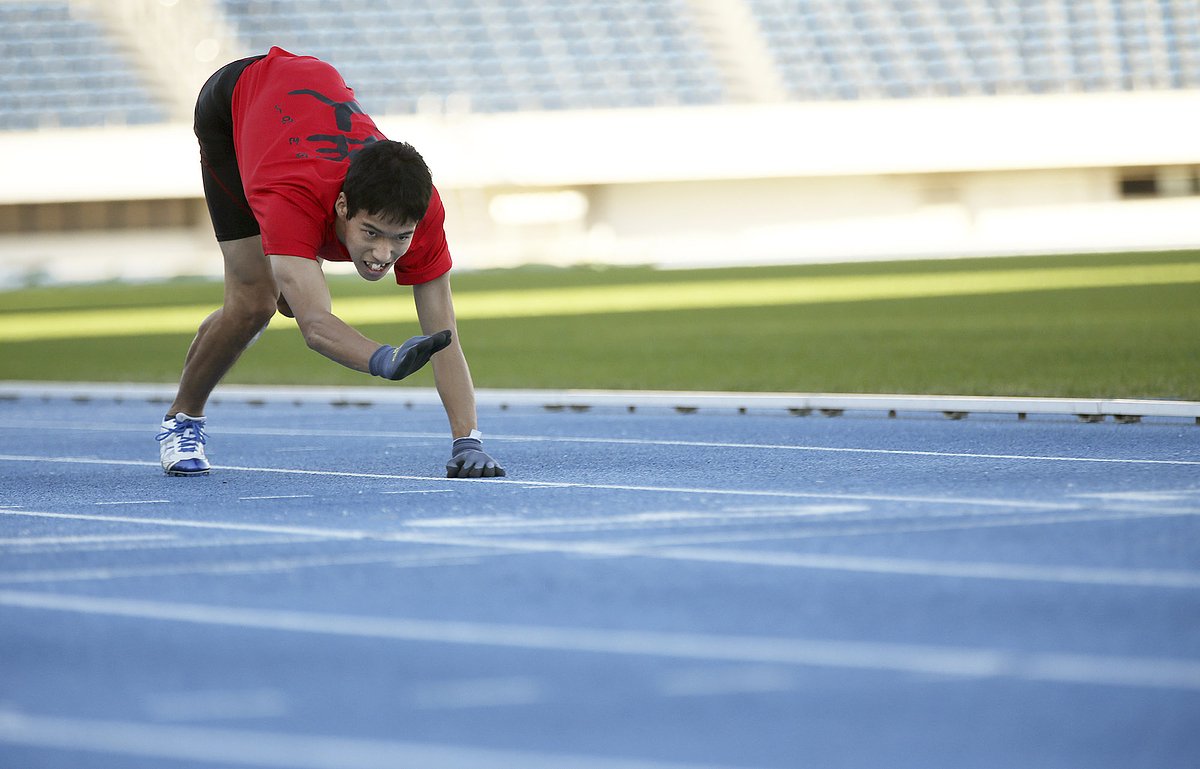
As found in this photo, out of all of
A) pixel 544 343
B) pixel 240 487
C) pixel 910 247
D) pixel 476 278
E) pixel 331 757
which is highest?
pixel 910 247

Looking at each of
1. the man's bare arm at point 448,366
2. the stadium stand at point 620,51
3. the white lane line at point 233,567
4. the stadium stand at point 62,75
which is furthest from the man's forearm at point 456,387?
the stadium stand at point 62,75

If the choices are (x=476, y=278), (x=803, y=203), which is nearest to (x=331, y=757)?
(x=476, y=278)

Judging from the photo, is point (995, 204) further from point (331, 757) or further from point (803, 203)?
point (331, 757)

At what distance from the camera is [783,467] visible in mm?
6277

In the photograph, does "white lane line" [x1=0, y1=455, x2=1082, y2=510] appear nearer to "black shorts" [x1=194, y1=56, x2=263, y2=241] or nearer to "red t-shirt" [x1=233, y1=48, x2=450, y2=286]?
"red t-shirt" [x1=233, y1=48, x2=450, y2=286]

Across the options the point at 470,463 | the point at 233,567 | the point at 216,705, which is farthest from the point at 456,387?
the point at 216,705

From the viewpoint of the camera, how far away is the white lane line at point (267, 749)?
8.59 feet

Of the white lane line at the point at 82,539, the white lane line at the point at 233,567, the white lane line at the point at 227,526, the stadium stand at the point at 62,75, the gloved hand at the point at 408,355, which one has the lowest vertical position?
the white lane line at the point at 233,567

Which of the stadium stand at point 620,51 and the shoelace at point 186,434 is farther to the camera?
the stadium stand at point 620,51

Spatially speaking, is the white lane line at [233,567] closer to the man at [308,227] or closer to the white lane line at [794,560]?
the white lane line at [794,560]

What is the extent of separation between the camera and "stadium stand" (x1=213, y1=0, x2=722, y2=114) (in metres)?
44.2

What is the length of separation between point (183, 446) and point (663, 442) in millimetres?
2147

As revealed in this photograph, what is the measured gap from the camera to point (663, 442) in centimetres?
745

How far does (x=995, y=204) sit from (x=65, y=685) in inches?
1721
